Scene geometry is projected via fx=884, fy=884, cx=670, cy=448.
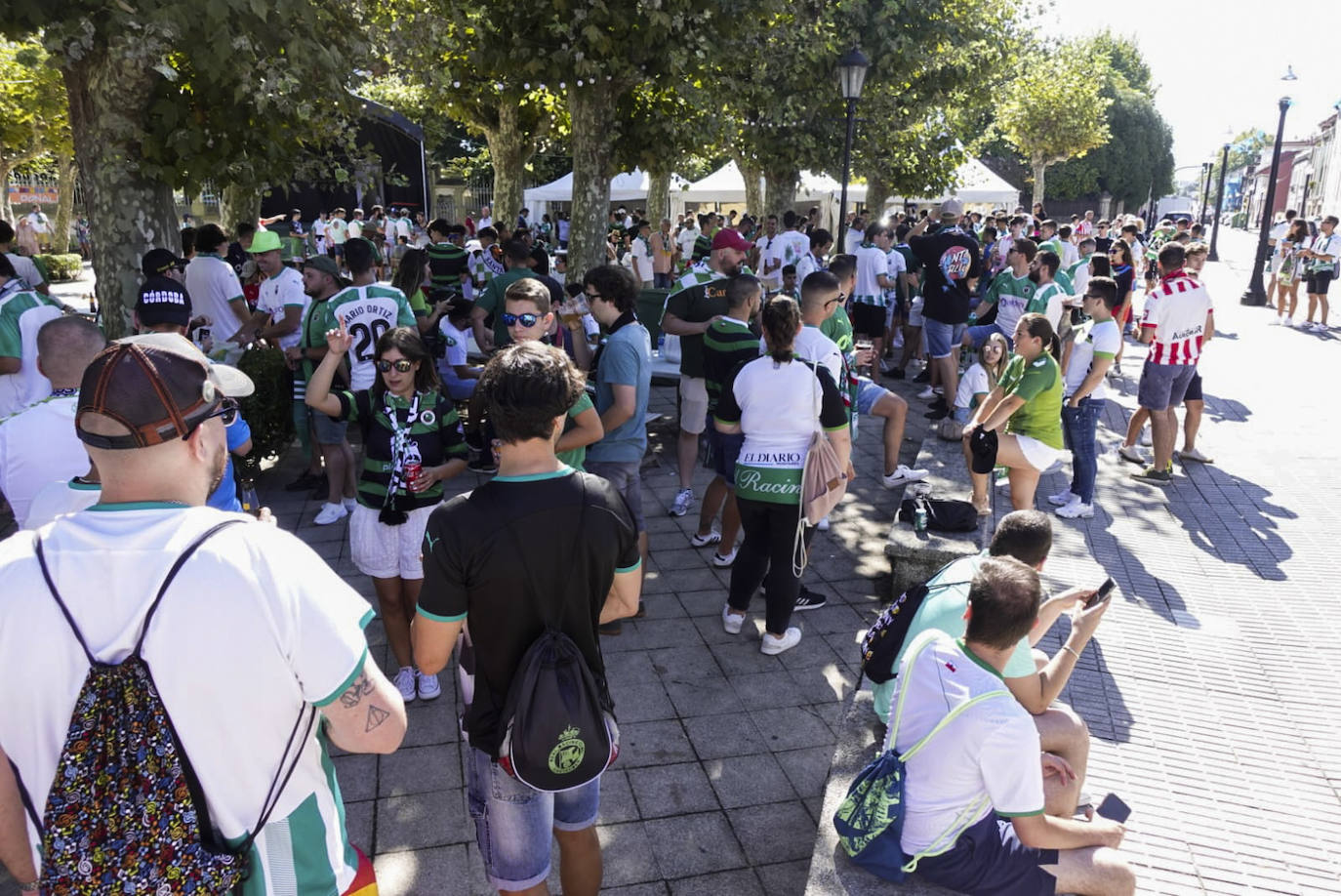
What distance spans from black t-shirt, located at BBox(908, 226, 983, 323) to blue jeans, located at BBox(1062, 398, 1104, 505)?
2810mm

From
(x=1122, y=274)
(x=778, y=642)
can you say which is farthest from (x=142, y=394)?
(x=1122, y=274)

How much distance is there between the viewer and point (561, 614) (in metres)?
2.31

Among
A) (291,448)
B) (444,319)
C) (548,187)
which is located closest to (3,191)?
(548,187)

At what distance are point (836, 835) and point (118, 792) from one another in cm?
206

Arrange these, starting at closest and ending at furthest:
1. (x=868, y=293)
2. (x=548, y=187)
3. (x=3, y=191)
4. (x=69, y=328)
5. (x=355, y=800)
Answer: (x=69, y=328)
(x=355, y=800)
(x=868, y=293)
(x=548, y=187)
(x=3, y=191)

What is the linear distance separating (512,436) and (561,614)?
19.1 inches

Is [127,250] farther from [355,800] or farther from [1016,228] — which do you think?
[1016,228]

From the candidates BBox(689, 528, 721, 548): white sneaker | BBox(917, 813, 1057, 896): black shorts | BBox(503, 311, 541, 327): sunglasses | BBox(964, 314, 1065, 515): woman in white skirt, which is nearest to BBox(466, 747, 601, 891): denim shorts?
BBox(917, 813, 1057, 896): black shorts

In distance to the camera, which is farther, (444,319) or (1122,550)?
(444,319)

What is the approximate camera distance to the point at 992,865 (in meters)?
2.49

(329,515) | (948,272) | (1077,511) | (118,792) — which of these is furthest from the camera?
(948,272)

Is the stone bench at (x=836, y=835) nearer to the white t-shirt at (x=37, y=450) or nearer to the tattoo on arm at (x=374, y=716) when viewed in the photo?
the tattoo on arm at (x=374, y=716)

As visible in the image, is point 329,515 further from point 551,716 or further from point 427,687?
point 551,716

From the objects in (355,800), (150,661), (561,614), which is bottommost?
(355,800)
